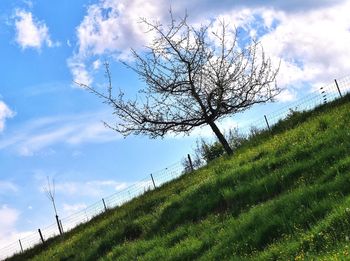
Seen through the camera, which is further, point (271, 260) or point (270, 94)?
point (270, 94)

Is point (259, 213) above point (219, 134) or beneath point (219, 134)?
beneath

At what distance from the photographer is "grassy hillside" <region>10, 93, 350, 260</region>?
958cm

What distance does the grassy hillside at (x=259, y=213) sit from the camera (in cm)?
958

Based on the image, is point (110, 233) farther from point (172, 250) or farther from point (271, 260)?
point (271, 260)

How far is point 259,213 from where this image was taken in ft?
38.9

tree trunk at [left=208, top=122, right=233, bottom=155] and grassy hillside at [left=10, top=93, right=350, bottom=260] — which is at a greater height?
tree trunk at [left=208, top=122, right=233, bottom=155]

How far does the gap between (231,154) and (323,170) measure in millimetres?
9815

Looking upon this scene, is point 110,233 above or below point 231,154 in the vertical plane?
below

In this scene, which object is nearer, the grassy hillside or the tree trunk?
the grassy hillside

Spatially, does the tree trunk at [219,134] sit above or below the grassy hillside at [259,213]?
above

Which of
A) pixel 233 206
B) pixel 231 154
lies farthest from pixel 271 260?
pixel 231 154

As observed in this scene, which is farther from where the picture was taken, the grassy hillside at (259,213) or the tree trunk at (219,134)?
the tree trunk at (219,134)

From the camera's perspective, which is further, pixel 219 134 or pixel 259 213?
pixel 219 134

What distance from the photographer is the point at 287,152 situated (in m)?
16.2
